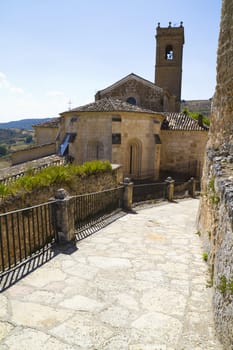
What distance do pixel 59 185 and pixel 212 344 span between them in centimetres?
715

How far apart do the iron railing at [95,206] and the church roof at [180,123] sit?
13112 mm

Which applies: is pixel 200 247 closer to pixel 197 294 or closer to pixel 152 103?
pixel 197 294

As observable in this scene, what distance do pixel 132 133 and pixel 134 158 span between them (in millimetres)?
2030

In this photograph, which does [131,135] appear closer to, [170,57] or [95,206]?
[95,206]

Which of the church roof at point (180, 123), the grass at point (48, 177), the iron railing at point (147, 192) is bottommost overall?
the iron railing at point (147, 192)

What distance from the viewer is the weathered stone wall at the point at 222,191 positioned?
2967 millimetres

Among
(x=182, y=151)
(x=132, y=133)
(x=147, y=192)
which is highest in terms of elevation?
(x=132, y=133)

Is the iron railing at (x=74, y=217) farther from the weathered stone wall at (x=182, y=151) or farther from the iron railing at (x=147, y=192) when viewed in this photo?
the weathered stone wall at (x=182, y=151)

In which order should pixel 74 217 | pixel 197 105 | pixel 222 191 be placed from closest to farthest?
pixel 222 191, pixel 74 217, pixel 197 105

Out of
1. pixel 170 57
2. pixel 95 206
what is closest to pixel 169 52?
pixel 170 57

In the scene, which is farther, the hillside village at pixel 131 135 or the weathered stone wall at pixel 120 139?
the hillside village at pixel 131 135

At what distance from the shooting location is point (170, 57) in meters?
35.7

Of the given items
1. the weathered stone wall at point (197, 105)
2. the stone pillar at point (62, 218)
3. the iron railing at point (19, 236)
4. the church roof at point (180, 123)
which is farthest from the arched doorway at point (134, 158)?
the weathered stone wall at point (197, 105)

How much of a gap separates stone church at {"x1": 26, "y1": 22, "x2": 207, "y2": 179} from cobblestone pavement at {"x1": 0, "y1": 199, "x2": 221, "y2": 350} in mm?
12880
